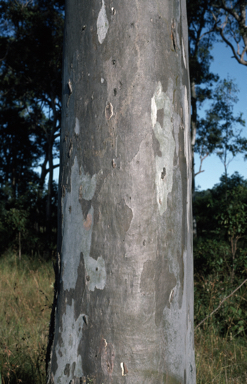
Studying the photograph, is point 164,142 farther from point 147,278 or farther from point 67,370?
point 67,370

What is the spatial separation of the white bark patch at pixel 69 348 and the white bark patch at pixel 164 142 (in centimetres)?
45

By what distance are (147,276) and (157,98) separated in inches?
22.3

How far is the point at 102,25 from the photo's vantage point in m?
1.02

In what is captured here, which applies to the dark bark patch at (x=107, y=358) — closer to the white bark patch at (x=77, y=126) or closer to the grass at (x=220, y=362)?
the white bark patch at (x=77, y=126)

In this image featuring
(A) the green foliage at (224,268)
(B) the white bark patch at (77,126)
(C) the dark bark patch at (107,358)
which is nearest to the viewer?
(C) the dark bark patch at (107,358)

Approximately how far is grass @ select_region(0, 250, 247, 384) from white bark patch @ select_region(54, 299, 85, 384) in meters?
0.66

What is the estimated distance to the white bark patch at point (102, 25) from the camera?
101 cm

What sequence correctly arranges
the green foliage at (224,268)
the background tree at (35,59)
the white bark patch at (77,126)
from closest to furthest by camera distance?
the white bark patch at (77,126)
the green foliage at (224,268)
the background tree at (35,59)

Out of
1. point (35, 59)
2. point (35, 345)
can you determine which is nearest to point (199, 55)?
point (35, 59)

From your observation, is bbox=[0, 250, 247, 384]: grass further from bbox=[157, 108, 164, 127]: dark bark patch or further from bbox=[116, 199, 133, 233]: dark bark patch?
bbox=[157, 108, 164, 127]: dark bark patch

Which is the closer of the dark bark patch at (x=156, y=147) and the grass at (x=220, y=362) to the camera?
the dark bark patch at (x=156, y=147)

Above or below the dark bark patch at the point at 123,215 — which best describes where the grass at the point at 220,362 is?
A: below

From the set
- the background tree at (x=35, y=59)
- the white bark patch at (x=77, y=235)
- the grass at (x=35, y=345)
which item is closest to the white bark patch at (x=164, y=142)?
the white bark patch at (x=77, y=235)

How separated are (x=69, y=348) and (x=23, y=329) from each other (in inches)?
91.1
